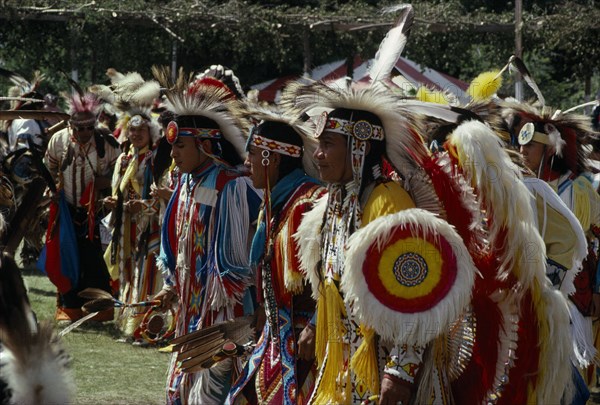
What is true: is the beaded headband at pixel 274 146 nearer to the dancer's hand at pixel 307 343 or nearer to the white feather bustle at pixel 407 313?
the dancer's hand at pixel 307 343

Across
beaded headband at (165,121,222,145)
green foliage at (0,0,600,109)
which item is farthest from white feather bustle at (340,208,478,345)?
green foliage at (0,0,600,109)

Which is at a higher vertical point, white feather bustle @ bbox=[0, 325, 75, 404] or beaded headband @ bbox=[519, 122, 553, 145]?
white feather bustle @ bbox=[0, 325, 75, 404]

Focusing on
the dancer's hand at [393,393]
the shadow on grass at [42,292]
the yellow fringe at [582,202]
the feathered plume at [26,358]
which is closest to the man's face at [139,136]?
the shadow on grass at [42,292]

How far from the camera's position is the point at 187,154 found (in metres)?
5.24

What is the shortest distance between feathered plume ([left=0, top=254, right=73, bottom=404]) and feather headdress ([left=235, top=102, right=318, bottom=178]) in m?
2.01

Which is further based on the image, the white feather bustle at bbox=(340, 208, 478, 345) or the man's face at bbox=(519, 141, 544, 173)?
the man's face at bbox=(519, 141, 544, 173)

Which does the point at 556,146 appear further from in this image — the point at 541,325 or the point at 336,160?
the point at 336,160

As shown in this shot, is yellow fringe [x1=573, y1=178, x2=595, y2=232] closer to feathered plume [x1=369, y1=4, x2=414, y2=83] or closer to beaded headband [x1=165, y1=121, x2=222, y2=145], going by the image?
beaded headband [x1=165, y1=121, x2=222, y2=145]

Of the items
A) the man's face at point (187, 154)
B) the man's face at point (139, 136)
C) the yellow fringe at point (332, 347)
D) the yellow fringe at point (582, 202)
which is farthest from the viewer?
the man's face at point (139, 136)

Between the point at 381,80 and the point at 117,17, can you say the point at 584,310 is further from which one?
the point at 117,17

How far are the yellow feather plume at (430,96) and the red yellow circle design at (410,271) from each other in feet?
3.13

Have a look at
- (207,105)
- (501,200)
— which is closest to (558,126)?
(207,105)

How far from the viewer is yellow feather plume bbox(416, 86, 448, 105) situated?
167 inches

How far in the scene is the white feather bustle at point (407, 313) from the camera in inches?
132
